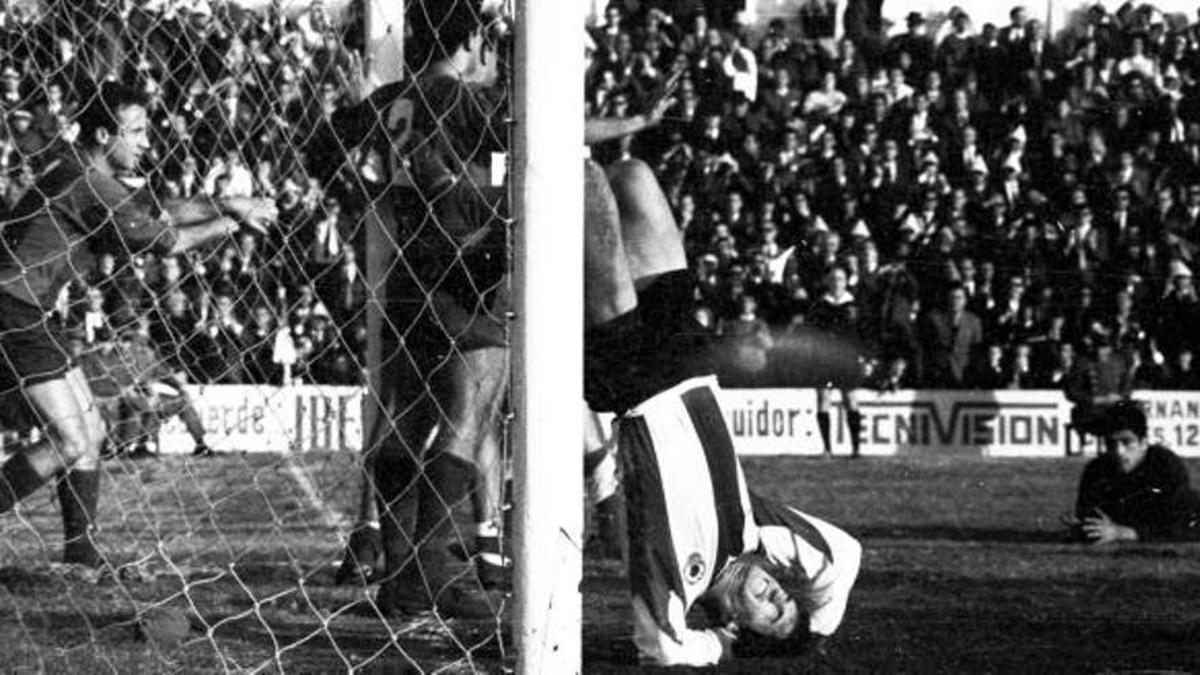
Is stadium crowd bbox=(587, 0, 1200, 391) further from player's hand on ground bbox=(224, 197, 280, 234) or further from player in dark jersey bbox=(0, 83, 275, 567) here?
player's hand on ground bbox=(224, 197, 280, 234)

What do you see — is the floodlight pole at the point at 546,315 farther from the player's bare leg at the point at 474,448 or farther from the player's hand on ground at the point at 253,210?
the player's hand on ground at the point at 253,210

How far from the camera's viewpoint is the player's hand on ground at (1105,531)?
10.2 meters

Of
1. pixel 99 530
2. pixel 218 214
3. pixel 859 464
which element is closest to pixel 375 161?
pixel 218 214

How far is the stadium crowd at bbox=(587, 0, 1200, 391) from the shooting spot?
18.0 meters

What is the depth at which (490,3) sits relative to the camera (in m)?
6.21

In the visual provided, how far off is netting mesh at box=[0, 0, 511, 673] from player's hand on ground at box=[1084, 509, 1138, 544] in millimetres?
3580

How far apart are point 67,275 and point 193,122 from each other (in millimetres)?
730

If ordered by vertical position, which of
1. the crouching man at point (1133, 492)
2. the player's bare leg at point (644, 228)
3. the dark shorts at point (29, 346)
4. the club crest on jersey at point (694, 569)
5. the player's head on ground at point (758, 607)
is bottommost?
the crouching man at point (1133, 492)

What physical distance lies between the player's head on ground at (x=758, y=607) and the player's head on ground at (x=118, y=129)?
8.69 feet

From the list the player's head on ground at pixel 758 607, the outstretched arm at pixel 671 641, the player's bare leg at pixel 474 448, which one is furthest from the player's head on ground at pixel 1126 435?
the outstretched arm at pixel 671 641

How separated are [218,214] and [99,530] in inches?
82.3

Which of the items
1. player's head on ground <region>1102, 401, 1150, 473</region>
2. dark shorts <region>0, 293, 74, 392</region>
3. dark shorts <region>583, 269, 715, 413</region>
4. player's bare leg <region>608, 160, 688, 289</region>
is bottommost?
player's head on ground <region>1102, 401, 1150, 473</region>

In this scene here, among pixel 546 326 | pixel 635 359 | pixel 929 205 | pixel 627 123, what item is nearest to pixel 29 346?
pixel 627 123

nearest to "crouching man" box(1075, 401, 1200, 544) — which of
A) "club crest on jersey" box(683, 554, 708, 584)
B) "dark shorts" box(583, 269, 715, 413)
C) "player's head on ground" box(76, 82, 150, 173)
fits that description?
"dark shorts" box(583, 269, 715, 413)
